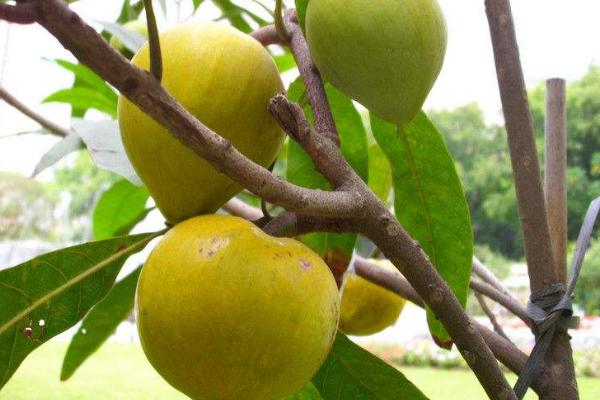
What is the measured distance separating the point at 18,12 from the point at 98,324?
2.09 ft

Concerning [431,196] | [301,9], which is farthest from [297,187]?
[431,196]

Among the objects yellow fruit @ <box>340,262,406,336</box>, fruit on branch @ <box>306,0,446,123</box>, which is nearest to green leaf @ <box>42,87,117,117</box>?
yellow fruit @ <box>340,262,406,336</box>

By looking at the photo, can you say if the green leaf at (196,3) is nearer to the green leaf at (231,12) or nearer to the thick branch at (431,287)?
the green leaf at (231,12)

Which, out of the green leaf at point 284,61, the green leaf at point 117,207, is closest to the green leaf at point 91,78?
the green leaf at point 117,207

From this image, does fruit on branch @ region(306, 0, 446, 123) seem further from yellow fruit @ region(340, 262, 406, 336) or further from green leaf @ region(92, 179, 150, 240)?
green leaf @ region(92, 179, 150, 240)

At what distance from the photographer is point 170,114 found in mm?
314

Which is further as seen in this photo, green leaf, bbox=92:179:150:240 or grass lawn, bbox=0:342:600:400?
grass lawn, bbox=0:342:600:400

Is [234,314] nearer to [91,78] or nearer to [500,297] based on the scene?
[500,297]

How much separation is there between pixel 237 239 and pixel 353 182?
8cm

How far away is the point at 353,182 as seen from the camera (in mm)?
419

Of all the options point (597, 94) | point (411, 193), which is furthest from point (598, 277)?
point (411, 193)

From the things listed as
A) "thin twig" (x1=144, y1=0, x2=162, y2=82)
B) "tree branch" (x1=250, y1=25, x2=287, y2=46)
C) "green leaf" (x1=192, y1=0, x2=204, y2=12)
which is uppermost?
"green leaf" (x1=192, y1=0, x2=204, y2=12)

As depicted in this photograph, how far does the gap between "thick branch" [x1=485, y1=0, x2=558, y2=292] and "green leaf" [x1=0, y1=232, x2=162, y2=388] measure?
1.02 feet

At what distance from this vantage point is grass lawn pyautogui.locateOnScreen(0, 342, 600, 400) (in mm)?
5328
